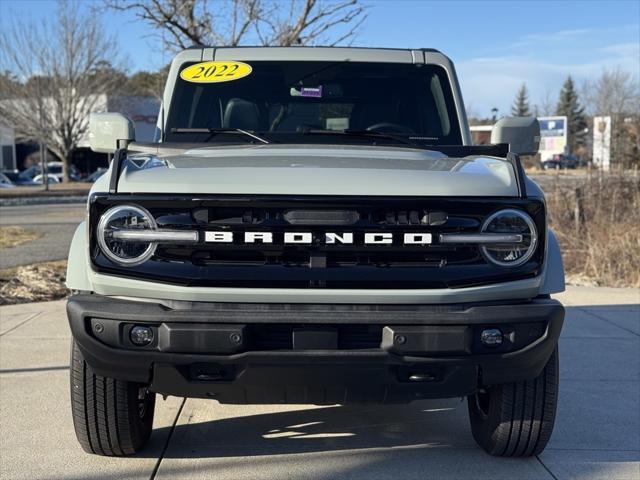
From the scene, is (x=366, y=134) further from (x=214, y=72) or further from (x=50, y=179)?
(x=50, y=179)

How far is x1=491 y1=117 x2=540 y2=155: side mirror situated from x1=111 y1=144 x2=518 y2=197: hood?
0.84 metres

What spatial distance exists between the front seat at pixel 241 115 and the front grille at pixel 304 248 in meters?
1.53

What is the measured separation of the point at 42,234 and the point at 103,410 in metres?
11.8

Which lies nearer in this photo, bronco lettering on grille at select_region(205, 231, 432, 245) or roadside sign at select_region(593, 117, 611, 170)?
bronco lettering on grille at select_region(205, 231, 432, 245)

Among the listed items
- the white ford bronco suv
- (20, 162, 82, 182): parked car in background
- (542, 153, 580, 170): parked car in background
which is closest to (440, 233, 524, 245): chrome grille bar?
the white ford bronco suv

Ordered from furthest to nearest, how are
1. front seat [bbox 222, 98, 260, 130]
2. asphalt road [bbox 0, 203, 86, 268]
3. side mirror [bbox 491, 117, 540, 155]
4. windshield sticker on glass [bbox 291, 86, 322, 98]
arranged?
asphalt road [bbox 0, 203, 86, 268] < windshield sticker on glass [bbox 291, 86, 322, 98] < front seat [bbox 222, 98, 260, 130] < side mirror [bbox 491, 117, 540, 155]

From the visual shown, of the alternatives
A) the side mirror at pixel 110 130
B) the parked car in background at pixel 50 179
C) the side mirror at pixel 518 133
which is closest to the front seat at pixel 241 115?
the side mirror at pixel 110 130

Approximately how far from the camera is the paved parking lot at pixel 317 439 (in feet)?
11.6

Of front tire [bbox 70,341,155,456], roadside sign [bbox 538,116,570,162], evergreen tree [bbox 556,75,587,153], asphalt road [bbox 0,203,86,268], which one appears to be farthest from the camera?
evergreen tree [bbox 556,75,587,153]

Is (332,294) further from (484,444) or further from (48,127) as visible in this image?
(48,127)

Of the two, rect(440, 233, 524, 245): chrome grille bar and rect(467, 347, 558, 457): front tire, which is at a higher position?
rect(440, 233, 524, 245): chrome grille bar

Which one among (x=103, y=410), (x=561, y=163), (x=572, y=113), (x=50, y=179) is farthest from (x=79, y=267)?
(x=572, y=113)

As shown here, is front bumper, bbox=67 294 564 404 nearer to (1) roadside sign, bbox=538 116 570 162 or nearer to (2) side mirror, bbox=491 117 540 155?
(2) side mirror, bbox=491 117 540 155

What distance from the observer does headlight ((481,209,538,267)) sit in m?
2.97
